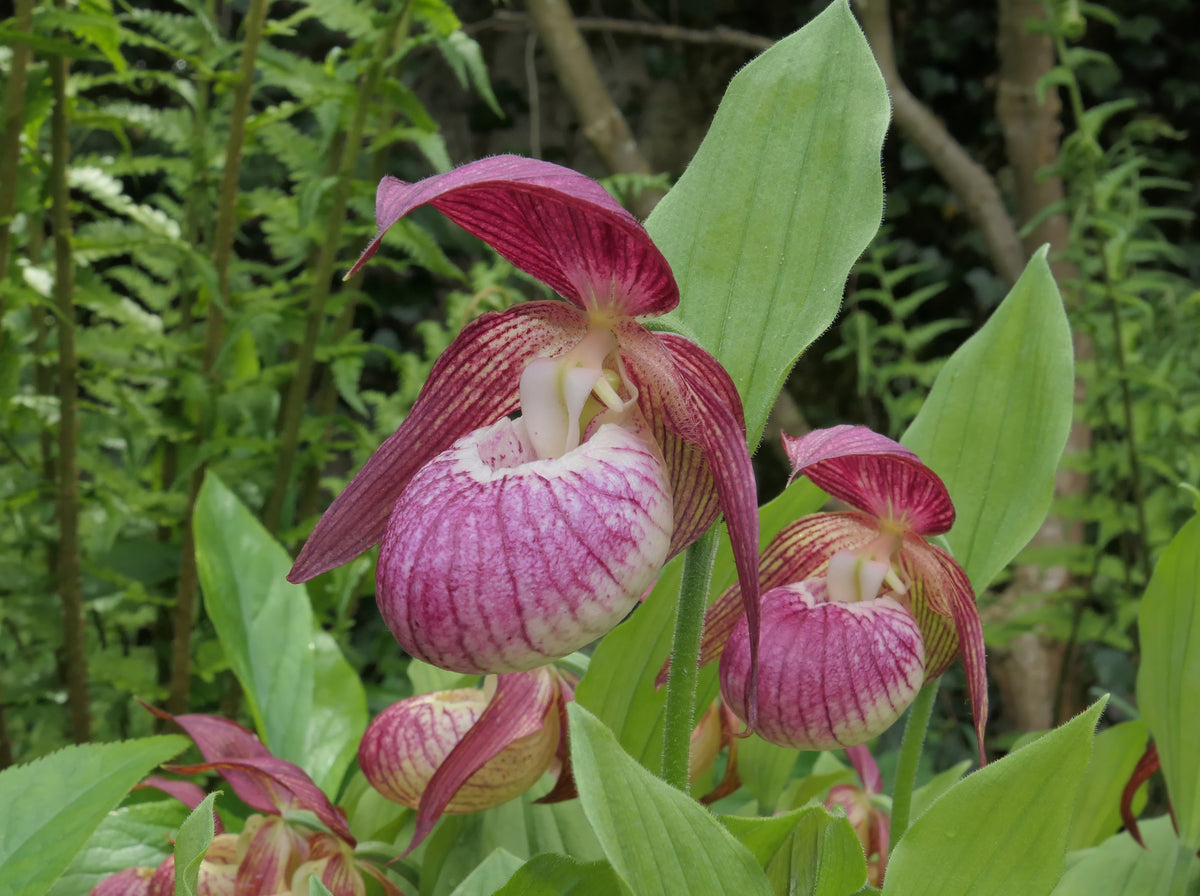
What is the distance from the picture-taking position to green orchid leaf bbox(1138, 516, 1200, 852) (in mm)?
594

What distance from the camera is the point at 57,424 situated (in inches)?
43.4

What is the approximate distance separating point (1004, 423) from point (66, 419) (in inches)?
35.5

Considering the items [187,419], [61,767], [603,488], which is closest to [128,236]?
[187,419]

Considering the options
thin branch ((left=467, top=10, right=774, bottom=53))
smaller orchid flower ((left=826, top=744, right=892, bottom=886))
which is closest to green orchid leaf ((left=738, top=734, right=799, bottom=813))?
smaller orchid flower ((left=826, top=744, right=892, bottom=886))

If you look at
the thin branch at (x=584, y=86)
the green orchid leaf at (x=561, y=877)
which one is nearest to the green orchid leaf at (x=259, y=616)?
the green orchid leaf at (x=561, y=877)

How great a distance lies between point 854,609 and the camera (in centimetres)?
56

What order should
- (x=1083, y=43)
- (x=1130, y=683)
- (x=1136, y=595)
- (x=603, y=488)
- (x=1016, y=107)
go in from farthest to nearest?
(x=1083, y=43) → (x=1016, y=107) → (x=1130, y=683) → (x=1136, y=595) → (x=603, y=488)

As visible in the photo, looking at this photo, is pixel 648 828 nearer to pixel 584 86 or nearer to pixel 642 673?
pixel 642 673

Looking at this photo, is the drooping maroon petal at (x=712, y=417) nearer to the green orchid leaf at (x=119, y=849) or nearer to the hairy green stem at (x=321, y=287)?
the green orchid leaf at (x=119, y=849)

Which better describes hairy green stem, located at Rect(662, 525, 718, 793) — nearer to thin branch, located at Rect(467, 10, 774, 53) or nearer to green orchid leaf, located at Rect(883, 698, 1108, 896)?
green orchid leaf, located at Rect(883, 698, 1108, 896)

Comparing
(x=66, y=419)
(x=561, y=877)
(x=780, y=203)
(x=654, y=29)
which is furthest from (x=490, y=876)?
(x=654, y=29)

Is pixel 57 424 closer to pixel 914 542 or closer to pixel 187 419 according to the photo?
pixel 187 419

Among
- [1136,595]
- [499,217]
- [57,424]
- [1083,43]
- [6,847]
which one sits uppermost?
[1083,43]

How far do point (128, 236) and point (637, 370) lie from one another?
Result: 0.84m
